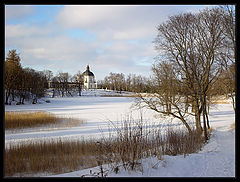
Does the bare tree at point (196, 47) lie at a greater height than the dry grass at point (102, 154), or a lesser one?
greater

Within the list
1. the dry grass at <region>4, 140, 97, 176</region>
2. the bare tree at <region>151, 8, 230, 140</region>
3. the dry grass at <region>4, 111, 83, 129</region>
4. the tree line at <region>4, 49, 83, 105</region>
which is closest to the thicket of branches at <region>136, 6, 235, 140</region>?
the bare tree at <region>151, 8, 230, 140</region>

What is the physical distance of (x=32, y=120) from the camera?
596 cm

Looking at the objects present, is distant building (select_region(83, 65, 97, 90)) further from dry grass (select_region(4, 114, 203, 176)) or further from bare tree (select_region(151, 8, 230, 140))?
dry grass (select_region(4, 114, 203, 176))

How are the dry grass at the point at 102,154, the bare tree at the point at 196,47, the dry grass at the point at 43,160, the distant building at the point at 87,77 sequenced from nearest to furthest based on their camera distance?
1. the dry grass at the point at 43,160
2. the dry grass at the point at 102,154
3. the bare tree at the point at 196,47
4. the distant building at the point at 87,77

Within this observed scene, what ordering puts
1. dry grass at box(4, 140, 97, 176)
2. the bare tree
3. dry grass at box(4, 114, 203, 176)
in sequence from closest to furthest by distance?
1. dry grass at box(4, 140, 97, 176)
2. dry grass at box(4, 114, 203, 176)
3. the bare tree

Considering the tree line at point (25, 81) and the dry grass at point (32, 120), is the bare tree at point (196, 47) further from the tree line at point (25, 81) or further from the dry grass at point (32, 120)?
the dry grass at point (32, 120)

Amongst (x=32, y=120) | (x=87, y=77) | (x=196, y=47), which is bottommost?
(x=32, y=120)

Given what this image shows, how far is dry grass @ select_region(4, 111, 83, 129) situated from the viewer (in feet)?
13.9

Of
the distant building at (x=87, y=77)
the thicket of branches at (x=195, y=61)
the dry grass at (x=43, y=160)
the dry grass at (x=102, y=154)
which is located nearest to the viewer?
the dry grass at (x=43, y=160)

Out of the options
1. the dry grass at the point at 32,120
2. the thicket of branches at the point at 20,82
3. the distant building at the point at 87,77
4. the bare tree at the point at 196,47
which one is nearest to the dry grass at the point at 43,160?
the dry grass at the point at 32,120

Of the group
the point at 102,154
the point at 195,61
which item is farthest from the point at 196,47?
the point at 102,154

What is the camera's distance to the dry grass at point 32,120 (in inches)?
167

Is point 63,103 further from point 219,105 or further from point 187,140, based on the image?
point 219,105

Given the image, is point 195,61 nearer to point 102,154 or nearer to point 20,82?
point 102,154
